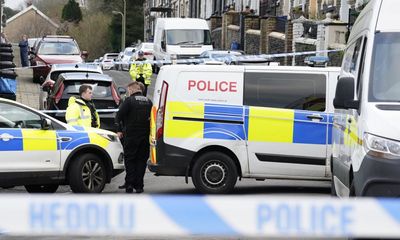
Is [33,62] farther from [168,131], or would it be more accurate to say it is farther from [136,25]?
[136,25]

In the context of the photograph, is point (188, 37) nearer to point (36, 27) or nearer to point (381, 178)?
point (381, 178)

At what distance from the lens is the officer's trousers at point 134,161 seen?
10.7m

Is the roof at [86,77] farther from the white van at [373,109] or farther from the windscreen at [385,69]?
the windscreen at [385,69]

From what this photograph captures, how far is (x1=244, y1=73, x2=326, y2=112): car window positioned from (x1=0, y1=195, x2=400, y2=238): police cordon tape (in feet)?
20.5

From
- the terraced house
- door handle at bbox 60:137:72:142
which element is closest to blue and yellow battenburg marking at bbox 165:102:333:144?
door handle at bbox 60:137:72:142

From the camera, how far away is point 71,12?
289ft

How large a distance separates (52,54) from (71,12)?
2474 inches

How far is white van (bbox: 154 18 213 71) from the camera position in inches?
1355

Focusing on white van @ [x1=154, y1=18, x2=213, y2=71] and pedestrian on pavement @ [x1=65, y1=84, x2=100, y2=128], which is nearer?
pedestrian on pavement @ [x1=65, y1=84, x2=100, y2=128]

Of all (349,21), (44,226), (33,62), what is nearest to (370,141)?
(44,226)

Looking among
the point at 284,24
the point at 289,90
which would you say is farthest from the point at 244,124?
the point at 284,24

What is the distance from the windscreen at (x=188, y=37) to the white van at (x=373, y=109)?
27277mm

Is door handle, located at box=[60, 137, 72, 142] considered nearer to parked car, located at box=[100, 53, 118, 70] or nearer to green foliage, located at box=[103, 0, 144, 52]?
parked car, located at box=[100, 53, 118, 70]

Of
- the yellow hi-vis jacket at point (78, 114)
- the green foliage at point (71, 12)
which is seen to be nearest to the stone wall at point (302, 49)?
the yellow hi-vis jacket at point (78, 114)
